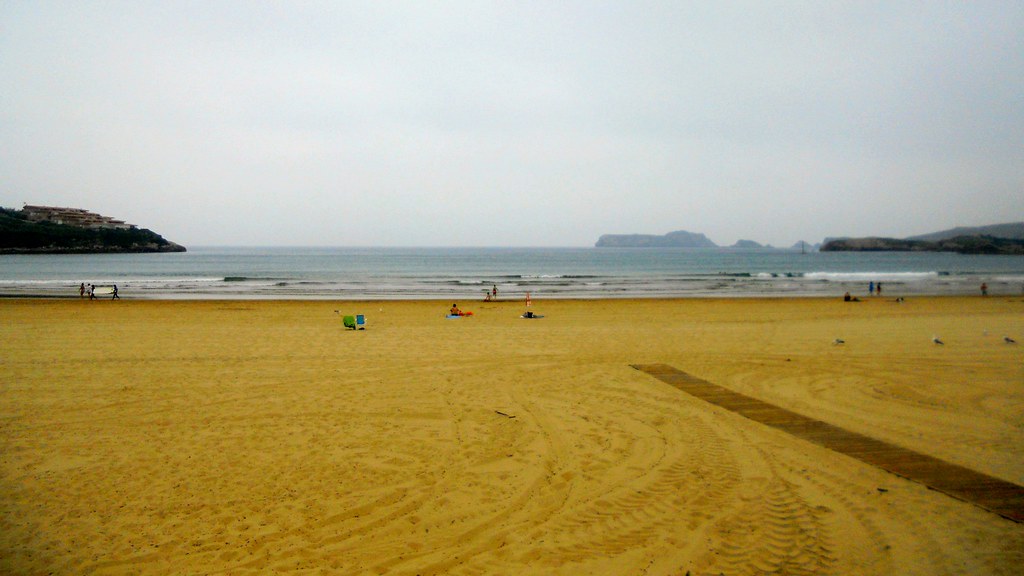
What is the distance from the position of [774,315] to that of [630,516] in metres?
19.7

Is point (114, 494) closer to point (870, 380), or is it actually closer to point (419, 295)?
point (870, 380)

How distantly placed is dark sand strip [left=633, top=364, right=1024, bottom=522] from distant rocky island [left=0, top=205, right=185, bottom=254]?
449 ft

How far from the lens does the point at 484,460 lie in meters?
5.99

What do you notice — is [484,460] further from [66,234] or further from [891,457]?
[66,234]

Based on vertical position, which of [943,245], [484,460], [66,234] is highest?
[66,234]

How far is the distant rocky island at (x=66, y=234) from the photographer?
4222 inches

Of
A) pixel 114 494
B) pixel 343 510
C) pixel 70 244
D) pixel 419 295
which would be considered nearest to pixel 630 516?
pixel 343 510

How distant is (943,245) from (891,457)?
201 m

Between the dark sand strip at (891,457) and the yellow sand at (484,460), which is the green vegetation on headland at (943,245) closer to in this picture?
the yellow sand at (484,460)

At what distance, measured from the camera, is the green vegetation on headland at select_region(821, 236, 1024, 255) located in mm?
131750

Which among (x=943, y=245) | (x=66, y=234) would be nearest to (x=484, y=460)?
(x=66, y=234)

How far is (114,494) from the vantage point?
512 centimetres

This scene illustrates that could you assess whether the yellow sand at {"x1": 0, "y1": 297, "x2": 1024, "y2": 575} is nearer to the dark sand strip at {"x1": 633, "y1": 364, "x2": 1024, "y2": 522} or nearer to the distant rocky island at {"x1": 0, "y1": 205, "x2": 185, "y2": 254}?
the dark sand strip at {"x1": 633, "y1": 364, "x2": 1024, "y2": 522}

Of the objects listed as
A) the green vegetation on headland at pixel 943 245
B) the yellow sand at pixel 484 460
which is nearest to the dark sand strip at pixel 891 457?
the yellow sand at pixel 484 460
